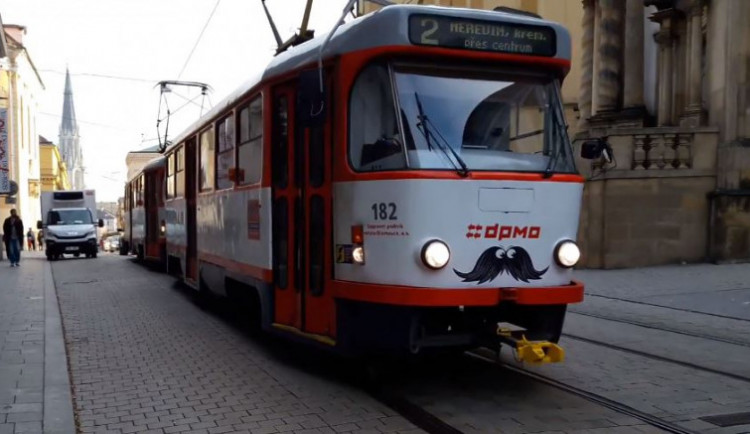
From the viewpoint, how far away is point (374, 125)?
605 centimetres

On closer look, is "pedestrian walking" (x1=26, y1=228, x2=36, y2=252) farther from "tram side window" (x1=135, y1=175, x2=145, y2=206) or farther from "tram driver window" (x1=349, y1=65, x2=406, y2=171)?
"tram driver window" (x1=349, y1=65, x2=406, y2=171)

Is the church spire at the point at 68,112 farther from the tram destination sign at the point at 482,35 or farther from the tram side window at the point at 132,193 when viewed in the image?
the tram destination sign at the point at 482,35

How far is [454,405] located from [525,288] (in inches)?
42.5

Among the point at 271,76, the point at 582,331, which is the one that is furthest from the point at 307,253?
the point at 582,331

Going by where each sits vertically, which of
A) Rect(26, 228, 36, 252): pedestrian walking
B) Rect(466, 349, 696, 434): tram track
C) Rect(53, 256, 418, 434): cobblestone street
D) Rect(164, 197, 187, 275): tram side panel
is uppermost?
Rect(164, 197, 187, 275): tram side panel

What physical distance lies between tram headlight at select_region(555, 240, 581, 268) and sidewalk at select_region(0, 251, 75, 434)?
3.88m

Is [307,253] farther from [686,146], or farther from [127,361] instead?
[686,146]

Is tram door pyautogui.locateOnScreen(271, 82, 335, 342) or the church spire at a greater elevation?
the church spire

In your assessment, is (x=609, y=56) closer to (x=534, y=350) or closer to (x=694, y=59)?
(x=694, y=59)

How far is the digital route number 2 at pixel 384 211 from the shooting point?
5738 mm

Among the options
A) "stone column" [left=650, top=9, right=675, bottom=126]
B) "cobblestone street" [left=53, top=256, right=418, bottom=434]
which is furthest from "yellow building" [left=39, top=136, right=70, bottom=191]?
"cobblestone street" [left=53, top=256, right=418, bottom=434]

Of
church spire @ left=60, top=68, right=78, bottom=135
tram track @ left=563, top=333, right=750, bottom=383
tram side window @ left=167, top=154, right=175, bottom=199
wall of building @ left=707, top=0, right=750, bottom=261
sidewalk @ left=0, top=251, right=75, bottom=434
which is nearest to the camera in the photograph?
sidewalk @ left=0, top=251, right=75, bottom=434

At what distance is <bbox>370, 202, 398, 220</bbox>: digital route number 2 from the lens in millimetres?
5738

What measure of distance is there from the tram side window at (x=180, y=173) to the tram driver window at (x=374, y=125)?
709cm
